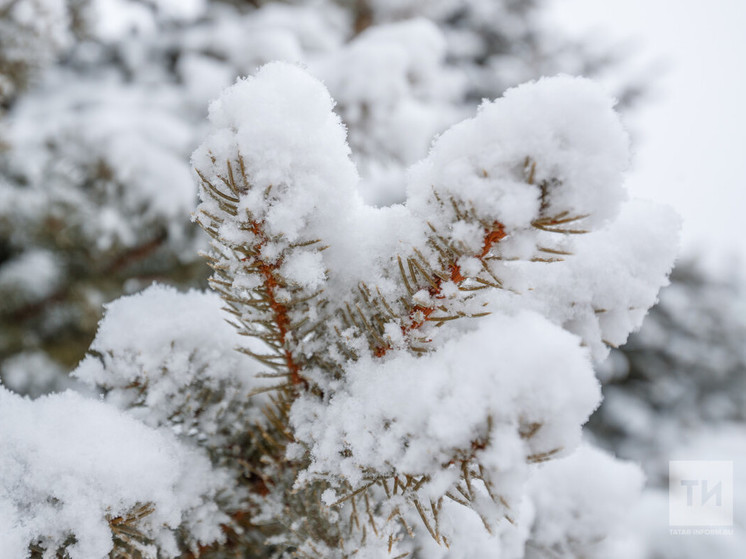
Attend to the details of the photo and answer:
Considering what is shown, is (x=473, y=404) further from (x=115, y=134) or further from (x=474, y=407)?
(x=115, y=134)

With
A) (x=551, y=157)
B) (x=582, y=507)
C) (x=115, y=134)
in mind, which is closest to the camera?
(x=551, y=157)

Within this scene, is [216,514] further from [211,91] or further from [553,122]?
[211,91]

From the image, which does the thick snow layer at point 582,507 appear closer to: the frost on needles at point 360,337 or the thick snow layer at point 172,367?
the frost on needles at point 360,337

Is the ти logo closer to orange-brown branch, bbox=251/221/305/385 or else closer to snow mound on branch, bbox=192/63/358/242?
orange-brown branch, bbox=251/221/305/385

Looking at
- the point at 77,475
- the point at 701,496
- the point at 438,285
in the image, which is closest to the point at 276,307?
the point at 438,285

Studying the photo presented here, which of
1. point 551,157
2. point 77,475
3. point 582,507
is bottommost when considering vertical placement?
point 77,475

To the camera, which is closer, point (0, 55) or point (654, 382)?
point (0, 55)

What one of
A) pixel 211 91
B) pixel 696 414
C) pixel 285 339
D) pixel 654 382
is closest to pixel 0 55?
pixel 211 91
